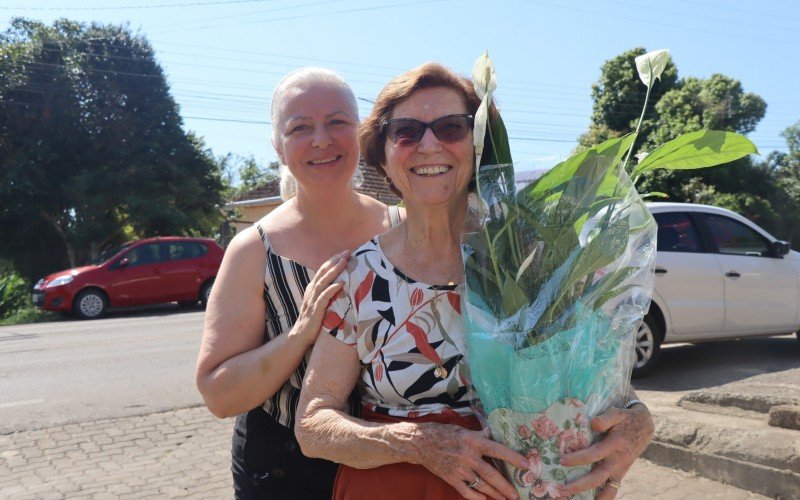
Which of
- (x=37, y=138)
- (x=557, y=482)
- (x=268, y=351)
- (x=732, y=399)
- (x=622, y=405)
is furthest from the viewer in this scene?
(x=37, y=138)

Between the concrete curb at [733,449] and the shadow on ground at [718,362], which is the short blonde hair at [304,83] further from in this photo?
the shadow on ground at [718,362]

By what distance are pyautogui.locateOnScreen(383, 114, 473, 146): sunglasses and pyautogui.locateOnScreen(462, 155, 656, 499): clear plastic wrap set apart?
0.18 metres

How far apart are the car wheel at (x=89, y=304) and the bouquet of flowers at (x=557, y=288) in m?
16.6

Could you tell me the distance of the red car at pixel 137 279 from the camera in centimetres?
1650

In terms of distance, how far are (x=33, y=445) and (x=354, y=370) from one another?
17.8ft

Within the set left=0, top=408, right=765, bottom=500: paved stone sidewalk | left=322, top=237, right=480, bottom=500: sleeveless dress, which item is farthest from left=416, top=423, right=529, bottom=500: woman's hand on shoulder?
left=0, top=408, right=765, bottom=500: paved stone sidewalk

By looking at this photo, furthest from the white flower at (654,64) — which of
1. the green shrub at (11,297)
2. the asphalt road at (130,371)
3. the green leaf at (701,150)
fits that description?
the green shrub at (11,297)

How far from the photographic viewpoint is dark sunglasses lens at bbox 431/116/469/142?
6.27 feet

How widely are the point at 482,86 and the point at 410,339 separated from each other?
670 mm

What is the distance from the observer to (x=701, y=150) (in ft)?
5.66

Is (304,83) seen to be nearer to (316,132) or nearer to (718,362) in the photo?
(316,132)

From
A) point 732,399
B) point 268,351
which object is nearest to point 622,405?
point 268,351

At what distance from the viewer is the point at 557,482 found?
1.62 meters

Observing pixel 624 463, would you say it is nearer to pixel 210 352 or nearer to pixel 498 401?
pixel 498 401
